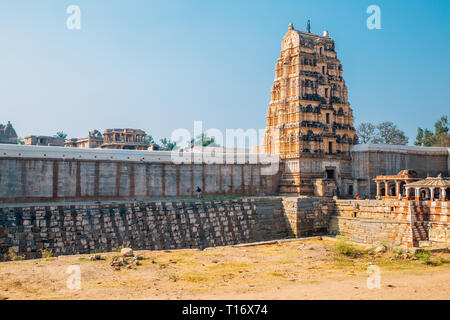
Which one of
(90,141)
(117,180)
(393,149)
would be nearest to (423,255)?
(117,180)

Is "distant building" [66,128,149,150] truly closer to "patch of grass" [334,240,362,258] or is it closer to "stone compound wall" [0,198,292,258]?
"stone compound wall" [0,198,292,258]

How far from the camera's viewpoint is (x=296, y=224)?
106ft

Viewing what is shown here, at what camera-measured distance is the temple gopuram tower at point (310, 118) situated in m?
40.7

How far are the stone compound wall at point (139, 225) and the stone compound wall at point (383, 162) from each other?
42.8 feet

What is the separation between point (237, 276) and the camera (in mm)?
16953

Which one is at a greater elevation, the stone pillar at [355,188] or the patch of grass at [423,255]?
the stone pillar at [355,188]

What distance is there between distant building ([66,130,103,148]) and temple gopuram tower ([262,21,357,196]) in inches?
1180

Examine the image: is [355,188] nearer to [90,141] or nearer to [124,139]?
[124,139]

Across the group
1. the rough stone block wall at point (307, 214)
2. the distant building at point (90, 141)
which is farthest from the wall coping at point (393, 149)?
the distant building at point (90, 141)

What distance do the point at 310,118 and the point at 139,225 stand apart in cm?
2209

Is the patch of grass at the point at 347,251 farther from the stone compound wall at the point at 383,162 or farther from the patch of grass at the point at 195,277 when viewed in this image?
the stone compound wall at the point at 383,162

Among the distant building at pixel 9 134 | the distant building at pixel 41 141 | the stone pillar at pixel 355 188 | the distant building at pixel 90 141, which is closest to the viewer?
the stone pillar at pixel 355 188

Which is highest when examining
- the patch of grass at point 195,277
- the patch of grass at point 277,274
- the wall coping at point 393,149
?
the wall coping at point 393,149
